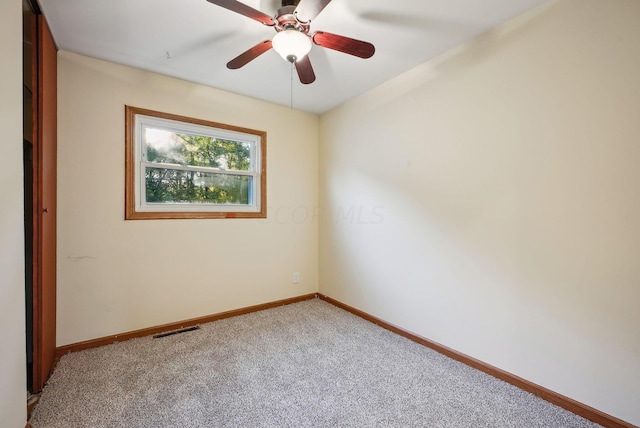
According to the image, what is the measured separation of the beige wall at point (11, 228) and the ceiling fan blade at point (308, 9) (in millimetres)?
1290

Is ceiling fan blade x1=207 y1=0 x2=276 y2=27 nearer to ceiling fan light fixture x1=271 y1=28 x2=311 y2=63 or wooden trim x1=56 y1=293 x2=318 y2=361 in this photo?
ceiling fan light fixture x1=271 y1=28 x2=311 y2=63

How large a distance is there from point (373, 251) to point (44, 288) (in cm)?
257

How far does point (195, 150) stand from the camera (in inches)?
106

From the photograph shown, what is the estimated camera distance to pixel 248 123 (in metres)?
2.94

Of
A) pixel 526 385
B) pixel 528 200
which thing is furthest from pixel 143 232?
pixel 526 385

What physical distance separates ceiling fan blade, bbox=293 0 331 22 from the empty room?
2 centimetres

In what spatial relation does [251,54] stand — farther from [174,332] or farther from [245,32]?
[174,332]

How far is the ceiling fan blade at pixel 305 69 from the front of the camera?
175 cm

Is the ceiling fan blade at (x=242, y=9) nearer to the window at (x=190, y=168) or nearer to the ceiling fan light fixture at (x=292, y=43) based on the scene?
the ceiling fan light fixture at (x=292, y=43)

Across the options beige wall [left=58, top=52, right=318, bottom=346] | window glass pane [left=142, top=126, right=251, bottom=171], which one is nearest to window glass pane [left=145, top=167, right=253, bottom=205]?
window glass pane [left=142, top=126, right=251, bottom=171]

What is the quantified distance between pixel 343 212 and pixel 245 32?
6.40 feet

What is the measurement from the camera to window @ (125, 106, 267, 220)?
2.37m

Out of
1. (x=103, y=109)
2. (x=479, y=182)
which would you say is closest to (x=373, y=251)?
(x=479, y=182)

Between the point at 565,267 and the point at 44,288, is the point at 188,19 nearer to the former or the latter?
the point at 44,288
